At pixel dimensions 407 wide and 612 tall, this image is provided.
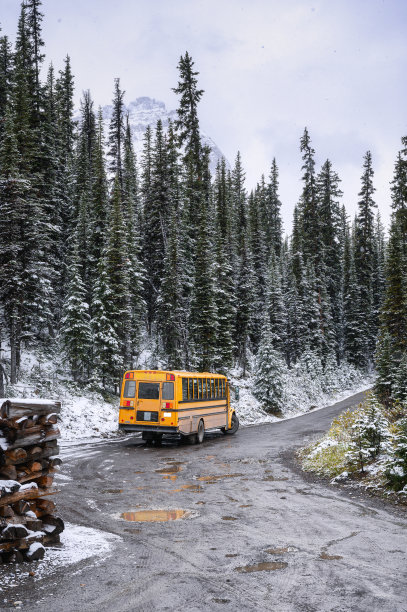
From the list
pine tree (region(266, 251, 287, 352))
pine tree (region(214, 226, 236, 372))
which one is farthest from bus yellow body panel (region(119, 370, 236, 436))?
pine tree (region(266, 251, 287, 352))

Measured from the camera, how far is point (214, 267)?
3969 cm

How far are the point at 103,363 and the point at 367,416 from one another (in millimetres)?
19081

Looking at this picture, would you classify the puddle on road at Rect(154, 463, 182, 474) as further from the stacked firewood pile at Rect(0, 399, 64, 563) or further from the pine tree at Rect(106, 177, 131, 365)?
the pine tree at Rect(106, 177, 131, 365)

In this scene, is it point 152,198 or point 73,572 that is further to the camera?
point 152,198

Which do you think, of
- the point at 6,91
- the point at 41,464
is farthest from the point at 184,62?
the point at 41,464

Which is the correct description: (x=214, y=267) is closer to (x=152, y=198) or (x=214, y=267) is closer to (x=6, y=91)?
(x=152, y=198)

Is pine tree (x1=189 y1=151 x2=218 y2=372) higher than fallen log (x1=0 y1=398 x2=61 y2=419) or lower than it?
higher

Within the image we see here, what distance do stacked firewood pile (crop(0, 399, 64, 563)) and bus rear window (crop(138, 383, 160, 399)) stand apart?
41.1ft

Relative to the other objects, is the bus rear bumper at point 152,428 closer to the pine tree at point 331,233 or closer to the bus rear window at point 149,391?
the bus rear window at point 149,391

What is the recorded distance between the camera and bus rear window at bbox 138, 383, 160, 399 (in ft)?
63.4

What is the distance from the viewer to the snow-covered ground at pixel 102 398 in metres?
22.5

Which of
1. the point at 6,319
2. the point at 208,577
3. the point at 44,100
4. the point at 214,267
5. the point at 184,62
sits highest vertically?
the point at 184,62

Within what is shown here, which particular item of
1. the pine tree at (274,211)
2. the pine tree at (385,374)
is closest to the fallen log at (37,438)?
the pine tree at (385,374)

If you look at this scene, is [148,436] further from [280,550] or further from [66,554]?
[280,550]
